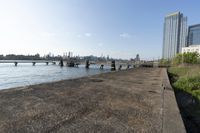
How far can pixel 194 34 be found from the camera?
418ft

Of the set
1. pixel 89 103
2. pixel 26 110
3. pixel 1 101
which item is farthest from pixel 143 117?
pixel 1 101

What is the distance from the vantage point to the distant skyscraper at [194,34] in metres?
125

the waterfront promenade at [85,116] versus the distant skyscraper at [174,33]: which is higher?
the distant skyscraper at [174,33]

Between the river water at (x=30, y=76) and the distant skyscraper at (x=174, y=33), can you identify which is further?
the distant skyscraper at (x=174, y=33)

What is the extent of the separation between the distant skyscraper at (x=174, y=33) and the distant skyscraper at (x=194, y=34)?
19.8ft

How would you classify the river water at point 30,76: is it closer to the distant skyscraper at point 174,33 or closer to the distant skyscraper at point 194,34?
the distant skyscraper at point 174,33

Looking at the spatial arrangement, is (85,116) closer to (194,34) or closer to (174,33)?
(174,33)

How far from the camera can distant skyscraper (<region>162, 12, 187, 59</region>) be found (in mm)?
113062

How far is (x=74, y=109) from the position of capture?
380 cm

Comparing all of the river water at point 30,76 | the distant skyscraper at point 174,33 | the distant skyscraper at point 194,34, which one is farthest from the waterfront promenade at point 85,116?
the distant skyscraper at point 194,34

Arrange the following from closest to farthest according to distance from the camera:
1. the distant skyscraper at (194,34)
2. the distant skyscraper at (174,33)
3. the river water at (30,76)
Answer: the river water at (30,76) < the distant skyscraper at (174,33) < the distant skyscraper at (194,34)

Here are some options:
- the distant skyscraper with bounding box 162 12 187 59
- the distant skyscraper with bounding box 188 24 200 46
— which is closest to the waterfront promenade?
the distant skyscraper with bounding box 162 12 187 59

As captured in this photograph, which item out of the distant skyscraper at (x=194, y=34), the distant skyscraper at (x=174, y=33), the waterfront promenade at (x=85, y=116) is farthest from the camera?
the distant skyscraper at (x=194, y=34)

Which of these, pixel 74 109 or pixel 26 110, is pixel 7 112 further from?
pixel 74 109
